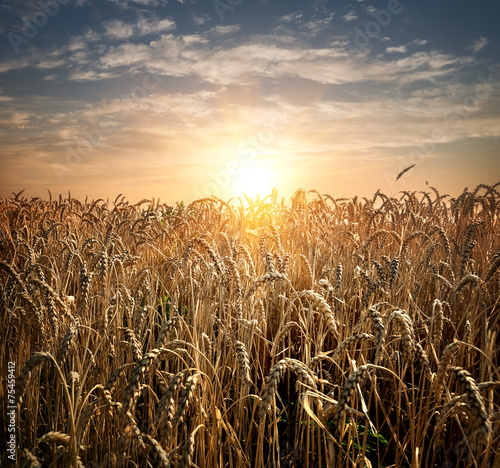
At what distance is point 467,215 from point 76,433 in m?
4.48

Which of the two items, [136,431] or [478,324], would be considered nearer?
[136,431]

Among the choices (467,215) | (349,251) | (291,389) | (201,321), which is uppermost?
(467,215)

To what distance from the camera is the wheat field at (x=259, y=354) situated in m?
1.28

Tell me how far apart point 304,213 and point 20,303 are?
10.9 ft

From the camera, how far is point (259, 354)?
2.83 meters

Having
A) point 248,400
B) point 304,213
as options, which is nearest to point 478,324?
point 248,400

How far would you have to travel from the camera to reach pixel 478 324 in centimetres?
280

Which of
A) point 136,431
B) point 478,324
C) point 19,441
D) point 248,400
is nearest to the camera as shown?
point 136,431

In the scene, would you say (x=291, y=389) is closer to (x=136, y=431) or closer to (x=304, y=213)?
(x=136, y=431)

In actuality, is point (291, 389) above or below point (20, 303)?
below

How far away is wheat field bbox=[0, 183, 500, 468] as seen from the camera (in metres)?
1.28

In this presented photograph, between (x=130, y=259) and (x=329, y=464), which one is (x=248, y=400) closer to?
(x=329, y=464)

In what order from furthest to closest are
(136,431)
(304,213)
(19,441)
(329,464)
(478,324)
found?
(304,213) → (478,324) → (19,441) → (329,464) → (136,431)

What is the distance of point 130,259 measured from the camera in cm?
282
